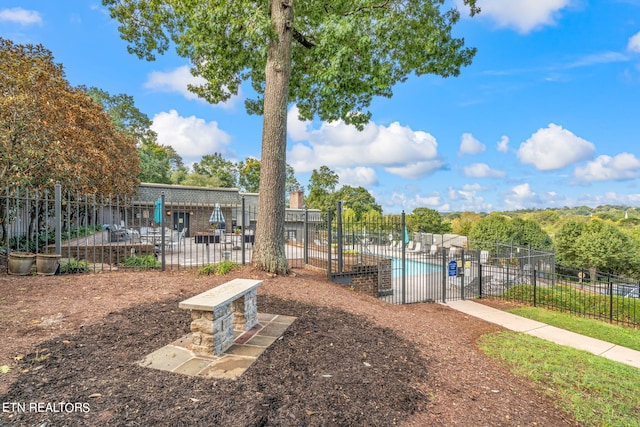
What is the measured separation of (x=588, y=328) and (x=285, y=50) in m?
9.44

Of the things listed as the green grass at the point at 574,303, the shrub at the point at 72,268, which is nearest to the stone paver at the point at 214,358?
the shrub at the point at 72,268

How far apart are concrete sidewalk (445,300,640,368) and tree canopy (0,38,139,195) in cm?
1225

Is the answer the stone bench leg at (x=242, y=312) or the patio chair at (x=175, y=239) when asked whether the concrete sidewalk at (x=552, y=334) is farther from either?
the patio chair at (x=175, y=239)

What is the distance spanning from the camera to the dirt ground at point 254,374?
92.0 inches

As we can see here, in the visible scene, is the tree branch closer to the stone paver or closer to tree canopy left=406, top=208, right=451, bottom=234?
the stone paver

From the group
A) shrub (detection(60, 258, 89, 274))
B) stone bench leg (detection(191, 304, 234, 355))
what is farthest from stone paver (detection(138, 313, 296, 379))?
shrub (detection(60, 258, 89, 274))

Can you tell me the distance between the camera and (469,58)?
897 centimetres

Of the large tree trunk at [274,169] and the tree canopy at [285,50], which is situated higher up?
the tree canopy at [285,50]

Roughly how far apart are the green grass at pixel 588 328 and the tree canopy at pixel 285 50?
6.64 m

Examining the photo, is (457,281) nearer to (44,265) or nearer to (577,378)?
(577,378)

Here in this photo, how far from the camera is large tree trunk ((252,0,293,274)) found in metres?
6.70

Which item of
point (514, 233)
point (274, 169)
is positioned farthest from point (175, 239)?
point (514, 233)

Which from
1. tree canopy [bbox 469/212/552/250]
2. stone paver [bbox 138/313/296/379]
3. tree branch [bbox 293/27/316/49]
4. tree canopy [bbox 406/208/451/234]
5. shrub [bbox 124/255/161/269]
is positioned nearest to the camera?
stone paver [bbox 138/313/296/379]

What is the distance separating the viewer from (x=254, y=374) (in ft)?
9.48
